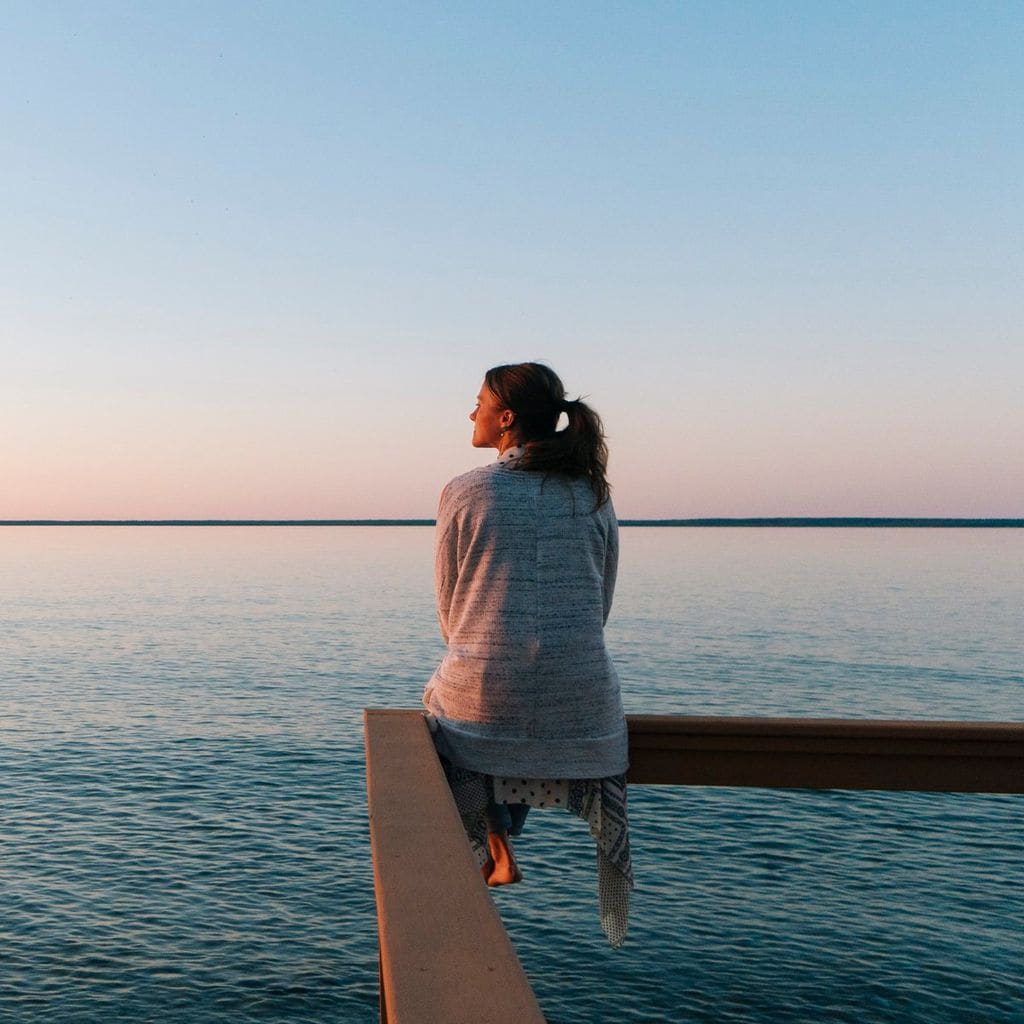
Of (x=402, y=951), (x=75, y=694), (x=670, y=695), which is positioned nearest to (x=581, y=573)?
(x=402, y=951)

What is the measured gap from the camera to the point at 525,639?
2.95m

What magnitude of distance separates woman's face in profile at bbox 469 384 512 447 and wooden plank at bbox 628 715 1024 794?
35.3 inches

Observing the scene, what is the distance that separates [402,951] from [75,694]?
32.5 m

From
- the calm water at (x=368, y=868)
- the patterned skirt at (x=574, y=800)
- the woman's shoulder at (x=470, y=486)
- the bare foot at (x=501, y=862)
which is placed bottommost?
the calm water at (x=368, y=868)

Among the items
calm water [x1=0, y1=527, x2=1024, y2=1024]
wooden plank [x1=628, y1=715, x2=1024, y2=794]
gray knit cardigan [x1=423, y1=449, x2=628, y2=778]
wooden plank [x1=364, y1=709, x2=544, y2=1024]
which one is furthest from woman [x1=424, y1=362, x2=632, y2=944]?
calm water [x1=0, y1=527, x2=1024, y2=1024]

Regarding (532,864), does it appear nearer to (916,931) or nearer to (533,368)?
(916,931)

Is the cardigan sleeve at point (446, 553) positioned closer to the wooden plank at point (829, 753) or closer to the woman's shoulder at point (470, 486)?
the woman's shoulder at point (470, 486)

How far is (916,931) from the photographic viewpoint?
46.6ft

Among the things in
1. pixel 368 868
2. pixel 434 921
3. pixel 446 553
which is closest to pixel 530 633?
pixel 446 553

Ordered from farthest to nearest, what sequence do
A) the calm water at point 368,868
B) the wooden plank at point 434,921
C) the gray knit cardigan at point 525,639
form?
1. the calm water at point 368,868
2. the gray knit cardigan at point 525,639
3. the wooden plank at point 434,921

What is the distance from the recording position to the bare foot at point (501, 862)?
308 centimetres

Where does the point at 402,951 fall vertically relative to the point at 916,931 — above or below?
above

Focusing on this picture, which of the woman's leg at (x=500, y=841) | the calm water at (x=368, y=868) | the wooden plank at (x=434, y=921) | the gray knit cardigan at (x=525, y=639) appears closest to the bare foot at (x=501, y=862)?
the woman's leg at (x=500, y=841)

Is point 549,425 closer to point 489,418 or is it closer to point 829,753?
point 489,418
